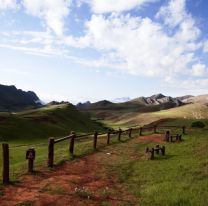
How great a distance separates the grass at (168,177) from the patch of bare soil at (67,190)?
89 cm

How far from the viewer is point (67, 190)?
59.2 feet

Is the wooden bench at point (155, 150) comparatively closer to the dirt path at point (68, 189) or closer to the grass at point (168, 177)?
the grass at point (168, 177)

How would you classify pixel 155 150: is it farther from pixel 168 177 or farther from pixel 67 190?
pixel 67 190

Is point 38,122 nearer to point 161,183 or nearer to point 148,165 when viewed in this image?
point 148,165

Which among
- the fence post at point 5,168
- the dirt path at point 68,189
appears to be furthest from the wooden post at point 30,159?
the fence post at point 5,168

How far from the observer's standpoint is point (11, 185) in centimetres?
1883

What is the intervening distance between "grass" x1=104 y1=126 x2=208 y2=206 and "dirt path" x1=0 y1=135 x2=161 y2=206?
0.84 metres

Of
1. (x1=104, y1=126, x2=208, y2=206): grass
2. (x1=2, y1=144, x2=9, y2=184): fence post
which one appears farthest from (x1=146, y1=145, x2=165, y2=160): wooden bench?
(x1=2, y1=144, x2=9, y2=184): fence post

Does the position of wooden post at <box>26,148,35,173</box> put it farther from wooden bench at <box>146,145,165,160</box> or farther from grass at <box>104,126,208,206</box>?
wooden bench at <box>146,145,165,160</box>

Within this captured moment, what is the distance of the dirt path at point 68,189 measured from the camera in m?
16.0

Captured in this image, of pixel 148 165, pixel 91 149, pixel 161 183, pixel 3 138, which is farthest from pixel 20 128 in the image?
pixel 161 183

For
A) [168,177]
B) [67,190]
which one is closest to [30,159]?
[67,190]

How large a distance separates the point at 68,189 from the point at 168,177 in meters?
5.95

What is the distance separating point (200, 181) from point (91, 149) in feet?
56.3
